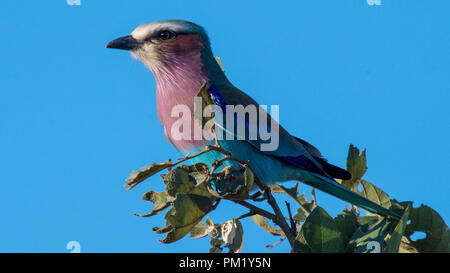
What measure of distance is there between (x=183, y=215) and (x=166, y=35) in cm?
261

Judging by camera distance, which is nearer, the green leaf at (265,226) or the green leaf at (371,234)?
the green leaf at (371,234)

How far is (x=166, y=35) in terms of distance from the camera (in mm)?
4672

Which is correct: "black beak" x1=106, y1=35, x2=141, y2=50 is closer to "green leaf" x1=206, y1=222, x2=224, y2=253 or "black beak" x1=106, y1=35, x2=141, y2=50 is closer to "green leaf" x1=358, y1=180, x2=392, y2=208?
"green leaf" x1=206, y1=222, x2=224, y2=253

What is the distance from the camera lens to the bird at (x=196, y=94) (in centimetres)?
421

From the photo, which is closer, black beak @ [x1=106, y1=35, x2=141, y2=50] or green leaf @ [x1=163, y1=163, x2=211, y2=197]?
green leaf @ [x1=163, y1=163, x2=211, y2=197]

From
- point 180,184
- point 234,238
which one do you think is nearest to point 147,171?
point 180,184

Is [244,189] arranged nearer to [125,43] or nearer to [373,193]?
[373,193]

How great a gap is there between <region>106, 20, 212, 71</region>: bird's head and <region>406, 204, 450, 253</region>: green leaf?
261 cm

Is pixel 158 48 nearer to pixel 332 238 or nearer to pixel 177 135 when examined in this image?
pixel 177 135

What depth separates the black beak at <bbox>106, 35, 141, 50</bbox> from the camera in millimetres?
4523

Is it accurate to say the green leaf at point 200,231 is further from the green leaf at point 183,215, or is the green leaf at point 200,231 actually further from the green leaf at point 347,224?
the green leaf at point 347,224

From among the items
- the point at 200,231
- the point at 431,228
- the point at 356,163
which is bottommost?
the point at 431,228

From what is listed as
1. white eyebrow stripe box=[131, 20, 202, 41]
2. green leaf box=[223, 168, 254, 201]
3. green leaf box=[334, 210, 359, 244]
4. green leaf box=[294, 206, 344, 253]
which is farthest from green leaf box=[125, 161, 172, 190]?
white eyebrow stripe box=[131, 20, 202, 41]

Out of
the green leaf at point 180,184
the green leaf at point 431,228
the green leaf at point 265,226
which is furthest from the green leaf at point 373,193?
the green leaf at point 180,184
